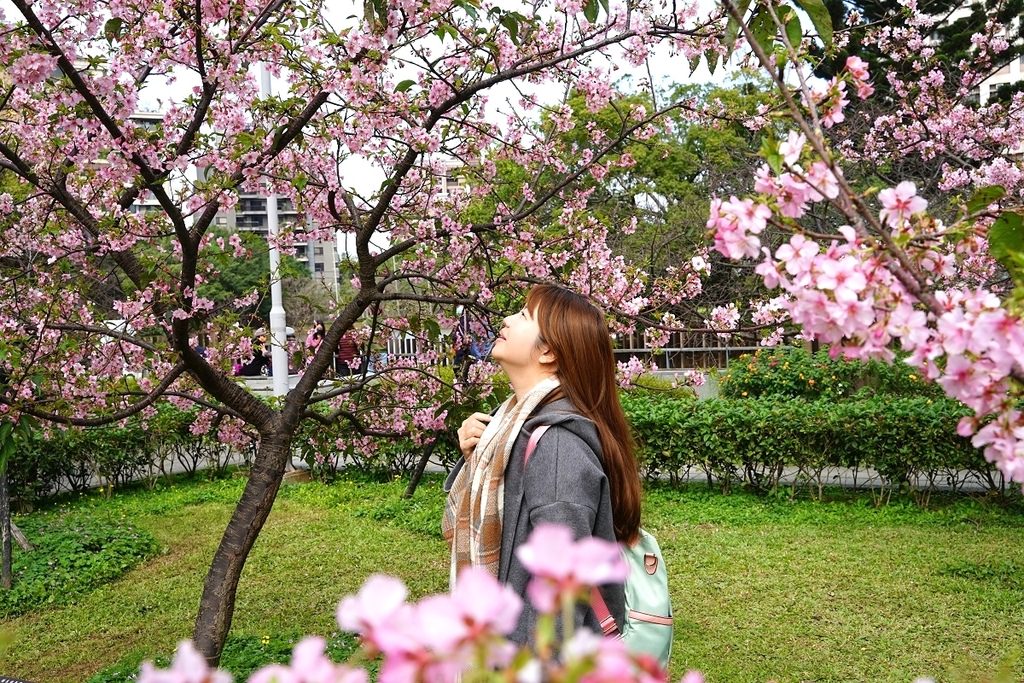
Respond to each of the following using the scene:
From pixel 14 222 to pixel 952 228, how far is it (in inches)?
150

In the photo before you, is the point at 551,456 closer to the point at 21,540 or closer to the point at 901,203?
the point at 901,203

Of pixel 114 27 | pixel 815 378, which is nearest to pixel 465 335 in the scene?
pixel 114 27

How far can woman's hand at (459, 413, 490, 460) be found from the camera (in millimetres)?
2234

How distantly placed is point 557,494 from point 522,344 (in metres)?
0.39

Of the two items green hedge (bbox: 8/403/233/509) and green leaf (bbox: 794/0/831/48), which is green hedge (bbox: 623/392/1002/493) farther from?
green leaf (bbox: 794/0/831/48)

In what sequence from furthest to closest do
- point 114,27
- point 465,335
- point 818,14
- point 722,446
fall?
point 722,446, point 465,335, point 114,27, point 818,14

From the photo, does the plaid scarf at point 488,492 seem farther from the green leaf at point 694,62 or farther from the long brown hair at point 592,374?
the green leaf at point 694,62

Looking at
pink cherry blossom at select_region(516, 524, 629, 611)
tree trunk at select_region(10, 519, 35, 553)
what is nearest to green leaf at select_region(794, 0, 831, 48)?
pink cherry blossom at select_region(516, 524, 629, 611)

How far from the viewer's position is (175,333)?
2.84 m

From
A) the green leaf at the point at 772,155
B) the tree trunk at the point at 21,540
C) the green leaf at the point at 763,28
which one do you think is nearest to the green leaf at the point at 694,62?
the green leaf at the point at 763,28

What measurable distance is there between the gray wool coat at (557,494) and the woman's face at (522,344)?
0.14m

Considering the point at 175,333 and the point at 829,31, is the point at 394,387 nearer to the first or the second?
the point at 175,333

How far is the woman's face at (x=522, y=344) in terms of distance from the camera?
208 centimetres

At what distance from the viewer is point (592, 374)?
2.09m
